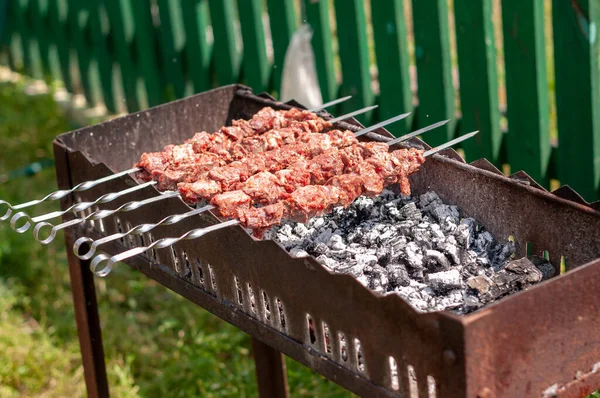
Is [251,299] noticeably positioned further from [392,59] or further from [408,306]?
[392,59]

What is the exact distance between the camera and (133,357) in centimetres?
430

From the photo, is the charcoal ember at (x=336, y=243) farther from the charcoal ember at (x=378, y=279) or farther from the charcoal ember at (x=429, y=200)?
the charcoal ember at (x=429, y=200)

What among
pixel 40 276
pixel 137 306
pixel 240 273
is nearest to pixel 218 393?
pixel 137 306

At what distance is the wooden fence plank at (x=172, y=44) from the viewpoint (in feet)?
19.4

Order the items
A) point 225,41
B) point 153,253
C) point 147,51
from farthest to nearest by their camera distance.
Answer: point 147,51 < point 225,41 < point 153,253

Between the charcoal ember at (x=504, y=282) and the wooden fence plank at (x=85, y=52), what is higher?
the wooden fence plank at (x=85, y=52)

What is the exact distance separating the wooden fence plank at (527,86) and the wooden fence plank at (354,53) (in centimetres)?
93

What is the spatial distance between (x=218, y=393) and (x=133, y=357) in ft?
1.69

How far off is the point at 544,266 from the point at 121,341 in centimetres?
277

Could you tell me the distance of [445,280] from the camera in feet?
7.26

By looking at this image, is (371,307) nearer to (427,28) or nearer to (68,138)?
(68,138)

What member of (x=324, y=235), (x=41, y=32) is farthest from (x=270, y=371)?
(x=41, y=32)

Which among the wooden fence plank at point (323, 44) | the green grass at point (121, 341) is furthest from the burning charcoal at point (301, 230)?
the wooden fence plank at point (323, 44)

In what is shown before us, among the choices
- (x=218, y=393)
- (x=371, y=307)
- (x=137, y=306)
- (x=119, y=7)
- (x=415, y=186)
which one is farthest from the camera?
(x=119, y=7)
